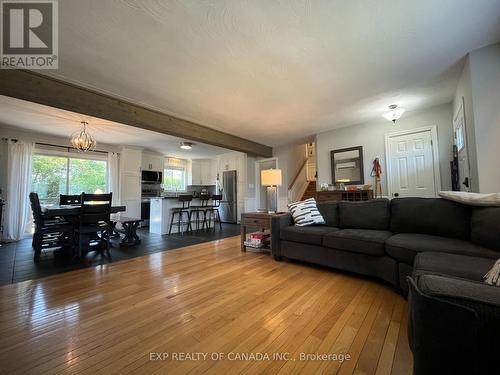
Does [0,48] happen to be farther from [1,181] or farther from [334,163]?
[334,163]

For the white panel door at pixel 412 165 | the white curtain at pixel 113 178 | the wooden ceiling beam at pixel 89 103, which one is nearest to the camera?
the wooden ceiling beam at pixel 89 103

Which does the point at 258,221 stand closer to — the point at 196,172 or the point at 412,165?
the point at 412,165

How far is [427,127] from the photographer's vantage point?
12.8 feet

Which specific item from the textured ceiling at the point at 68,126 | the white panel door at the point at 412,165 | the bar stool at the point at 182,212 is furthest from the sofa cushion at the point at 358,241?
the textured ceiling at the point at 68,126

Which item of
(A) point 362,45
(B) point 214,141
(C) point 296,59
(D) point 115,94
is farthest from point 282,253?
(D) point 115,94

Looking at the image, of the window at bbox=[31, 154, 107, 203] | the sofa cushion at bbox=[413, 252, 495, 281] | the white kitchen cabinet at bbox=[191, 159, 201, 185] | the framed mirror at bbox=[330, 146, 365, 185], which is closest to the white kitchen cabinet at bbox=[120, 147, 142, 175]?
the window at bbox=[31, 154, 107, 203]

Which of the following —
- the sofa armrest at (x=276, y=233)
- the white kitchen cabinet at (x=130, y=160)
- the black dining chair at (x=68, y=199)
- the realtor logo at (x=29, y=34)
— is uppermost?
the realtor logo at (x=29, y=34)

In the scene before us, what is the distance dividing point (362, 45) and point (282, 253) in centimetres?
260

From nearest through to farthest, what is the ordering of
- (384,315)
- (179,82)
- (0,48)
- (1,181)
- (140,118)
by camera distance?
1. (384,315)
2. (0,48)
3. (179,82)
4. (140,118)
5. (1,181)

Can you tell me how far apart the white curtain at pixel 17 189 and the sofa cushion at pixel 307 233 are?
5.54 meters

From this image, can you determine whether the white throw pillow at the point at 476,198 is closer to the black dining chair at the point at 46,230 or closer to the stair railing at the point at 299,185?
the stair railing at the point at 299,185

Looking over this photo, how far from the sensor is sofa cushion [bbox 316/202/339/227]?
3.01 m

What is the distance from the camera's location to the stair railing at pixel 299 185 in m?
6.42

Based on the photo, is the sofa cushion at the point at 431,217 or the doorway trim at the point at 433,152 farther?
the doorway trim at the point at 433,152
